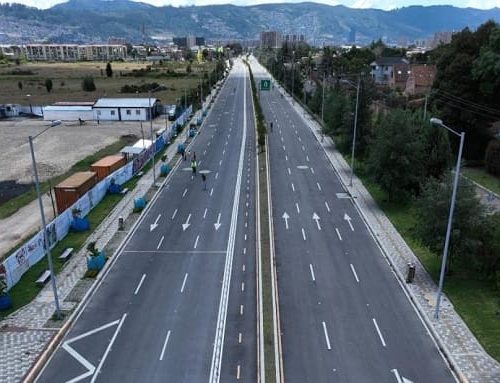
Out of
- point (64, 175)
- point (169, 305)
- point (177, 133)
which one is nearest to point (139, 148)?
point (64, 175)

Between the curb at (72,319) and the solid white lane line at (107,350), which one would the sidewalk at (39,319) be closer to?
the curb at (72,319)

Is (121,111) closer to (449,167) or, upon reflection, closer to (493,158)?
(493,158)

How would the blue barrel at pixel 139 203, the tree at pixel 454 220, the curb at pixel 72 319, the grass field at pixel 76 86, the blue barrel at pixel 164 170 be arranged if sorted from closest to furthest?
the curb at pixel 72 319 → the tree at pixel 454 220 → the blue barrel at pixel 139 203 → the blue barrel at pixel 164 170 → the grass field at pixel 76 86

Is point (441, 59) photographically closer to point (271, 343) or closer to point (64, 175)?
point (64, 175)

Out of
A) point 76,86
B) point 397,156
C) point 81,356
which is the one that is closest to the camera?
point 81,356

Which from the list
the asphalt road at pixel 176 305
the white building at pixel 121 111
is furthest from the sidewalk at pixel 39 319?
the white building at pixel 121 111

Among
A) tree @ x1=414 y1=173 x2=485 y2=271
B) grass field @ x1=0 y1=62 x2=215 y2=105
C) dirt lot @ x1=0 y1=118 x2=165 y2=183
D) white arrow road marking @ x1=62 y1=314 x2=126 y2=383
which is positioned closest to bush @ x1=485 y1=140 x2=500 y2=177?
tree @ x1=414 y1=173 x2=485 y2=271

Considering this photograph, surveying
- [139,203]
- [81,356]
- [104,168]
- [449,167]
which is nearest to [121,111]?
[104,168]
